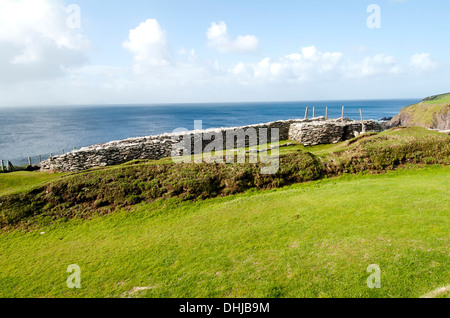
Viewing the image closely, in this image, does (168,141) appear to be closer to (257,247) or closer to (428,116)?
(257,247)

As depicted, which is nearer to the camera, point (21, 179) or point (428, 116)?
point (21, 179)

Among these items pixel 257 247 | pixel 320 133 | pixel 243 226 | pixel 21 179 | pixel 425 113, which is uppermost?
pixel 425 113

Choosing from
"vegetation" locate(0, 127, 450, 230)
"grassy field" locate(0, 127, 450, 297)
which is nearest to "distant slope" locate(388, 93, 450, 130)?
"grassy field" locate(0, 127, 450, 297)

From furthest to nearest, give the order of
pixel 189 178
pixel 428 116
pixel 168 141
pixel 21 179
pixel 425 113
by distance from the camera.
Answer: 1. pixel 425 113
2. pixel 428 116
3. pixel 168 141
4. pixel 21 179
5. pixel 189 178

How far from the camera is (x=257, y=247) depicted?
9375 millimetres

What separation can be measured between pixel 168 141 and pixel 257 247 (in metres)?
19.3

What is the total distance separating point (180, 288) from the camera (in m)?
7.50

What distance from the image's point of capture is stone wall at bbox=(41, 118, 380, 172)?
23062 mm

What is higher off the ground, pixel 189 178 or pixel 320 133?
pixel 320 133

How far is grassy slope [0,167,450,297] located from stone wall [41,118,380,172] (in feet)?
33.6

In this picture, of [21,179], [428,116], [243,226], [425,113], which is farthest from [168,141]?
[425,113]

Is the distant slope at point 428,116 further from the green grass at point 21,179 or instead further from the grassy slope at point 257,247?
the green grass at point 21,179

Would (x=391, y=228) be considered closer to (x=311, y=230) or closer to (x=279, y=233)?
(x=311, y=230)
